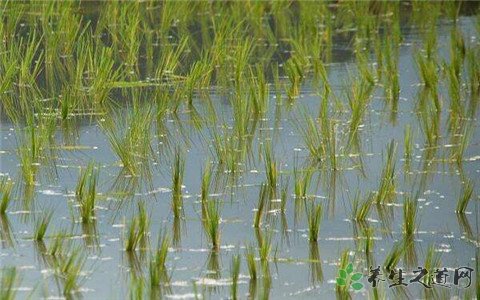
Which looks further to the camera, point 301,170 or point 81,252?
point 301,170

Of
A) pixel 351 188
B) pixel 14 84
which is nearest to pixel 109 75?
pixel 14 84

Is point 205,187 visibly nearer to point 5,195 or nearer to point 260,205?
point 260,205

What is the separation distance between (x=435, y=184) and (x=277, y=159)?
607mm

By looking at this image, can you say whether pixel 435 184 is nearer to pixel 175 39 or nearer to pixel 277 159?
pixel 277 159

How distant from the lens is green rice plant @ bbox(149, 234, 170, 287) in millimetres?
3623

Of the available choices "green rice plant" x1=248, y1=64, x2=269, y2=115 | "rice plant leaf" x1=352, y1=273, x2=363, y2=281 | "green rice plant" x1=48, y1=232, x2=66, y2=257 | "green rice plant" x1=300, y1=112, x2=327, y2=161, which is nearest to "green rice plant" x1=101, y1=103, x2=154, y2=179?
"green rice plant" x1=248, y1=64, x2=269, y2=115

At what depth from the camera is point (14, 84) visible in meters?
6.18

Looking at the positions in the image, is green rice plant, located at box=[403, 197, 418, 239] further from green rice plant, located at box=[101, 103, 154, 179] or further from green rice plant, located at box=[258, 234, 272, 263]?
green rice plant, located at box=[101, 103, 154, 179]

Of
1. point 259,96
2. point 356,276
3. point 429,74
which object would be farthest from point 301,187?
point 429,74

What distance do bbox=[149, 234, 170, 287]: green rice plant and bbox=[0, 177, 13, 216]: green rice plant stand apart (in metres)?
0.66

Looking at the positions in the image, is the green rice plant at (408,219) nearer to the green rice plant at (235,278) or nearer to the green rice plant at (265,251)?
the green rice plant at (265,251)

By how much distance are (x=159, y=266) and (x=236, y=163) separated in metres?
1.30

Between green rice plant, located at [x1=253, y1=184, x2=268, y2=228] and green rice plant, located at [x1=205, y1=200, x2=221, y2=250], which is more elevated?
green rice plant, located at [x1=205, y1=200, x2=221, y2=250]

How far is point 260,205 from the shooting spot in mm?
4324
